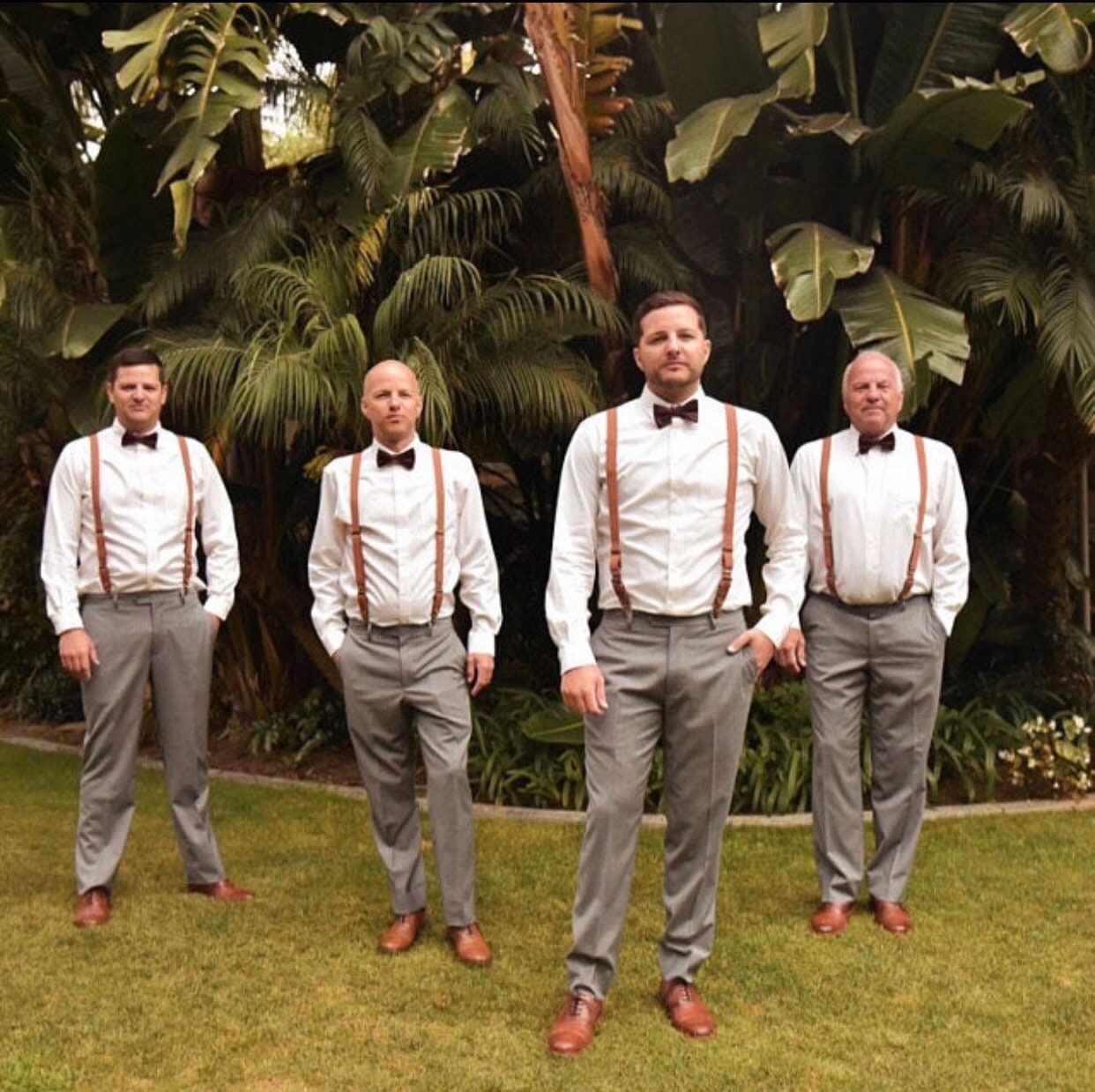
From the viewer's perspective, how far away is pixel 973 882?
5148 millimetres

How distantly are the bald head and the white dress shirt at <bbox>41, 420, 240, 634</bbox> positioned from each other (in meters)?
Result: 2.40

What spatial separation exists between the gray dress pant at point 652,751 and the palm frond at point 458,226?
3.25 metres

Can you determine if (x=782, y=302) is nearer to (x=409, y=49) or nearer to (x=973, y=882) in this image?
(x=409, y=49)

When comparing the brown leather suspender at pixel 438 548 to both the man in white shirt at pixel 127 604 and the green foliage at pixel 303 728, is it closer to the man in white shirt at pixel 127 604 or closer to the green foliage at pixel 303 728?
the man in white shirt at pixel 127 604

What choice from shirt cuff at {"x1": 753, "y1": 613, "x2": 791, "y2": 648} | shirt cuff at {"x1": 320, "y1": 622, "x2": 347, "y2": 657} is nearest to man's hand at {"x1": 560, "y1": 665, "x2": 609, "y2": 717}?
shirt cuff at {"x1": 753, "y1": 613, "x2": 791, "y2": 648}

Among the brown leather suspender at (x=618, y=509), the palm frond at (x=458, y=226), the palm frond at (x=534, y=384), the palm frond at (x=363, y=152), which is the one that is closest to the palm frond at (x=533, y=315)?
the palm frond at (x=534, y=384)

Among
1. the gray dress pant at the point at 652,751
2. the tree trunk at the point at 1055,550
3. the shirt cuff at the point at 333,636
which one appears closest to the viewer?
the gray dress pant at the point at 652,751

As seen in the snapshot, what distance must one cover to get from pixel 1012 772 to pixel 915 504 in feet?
8.51

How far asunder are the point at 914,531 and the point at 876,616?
0.32 metres

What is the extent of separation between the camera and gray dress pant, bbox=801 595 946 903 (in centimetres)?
461

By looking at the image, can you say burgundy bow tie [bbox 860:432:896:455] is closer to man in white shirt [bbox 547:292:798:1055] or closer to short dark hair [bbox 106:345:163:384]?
man in white shirt [bbox 547:292:798:1055]

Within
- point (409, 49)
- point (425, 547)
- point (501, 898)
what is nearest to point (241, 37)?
point (409, 49)

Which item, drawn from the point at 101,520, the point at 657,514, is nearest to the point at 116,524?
the point at 101,520

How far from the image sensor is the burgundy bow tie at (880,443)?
459 centimetres
